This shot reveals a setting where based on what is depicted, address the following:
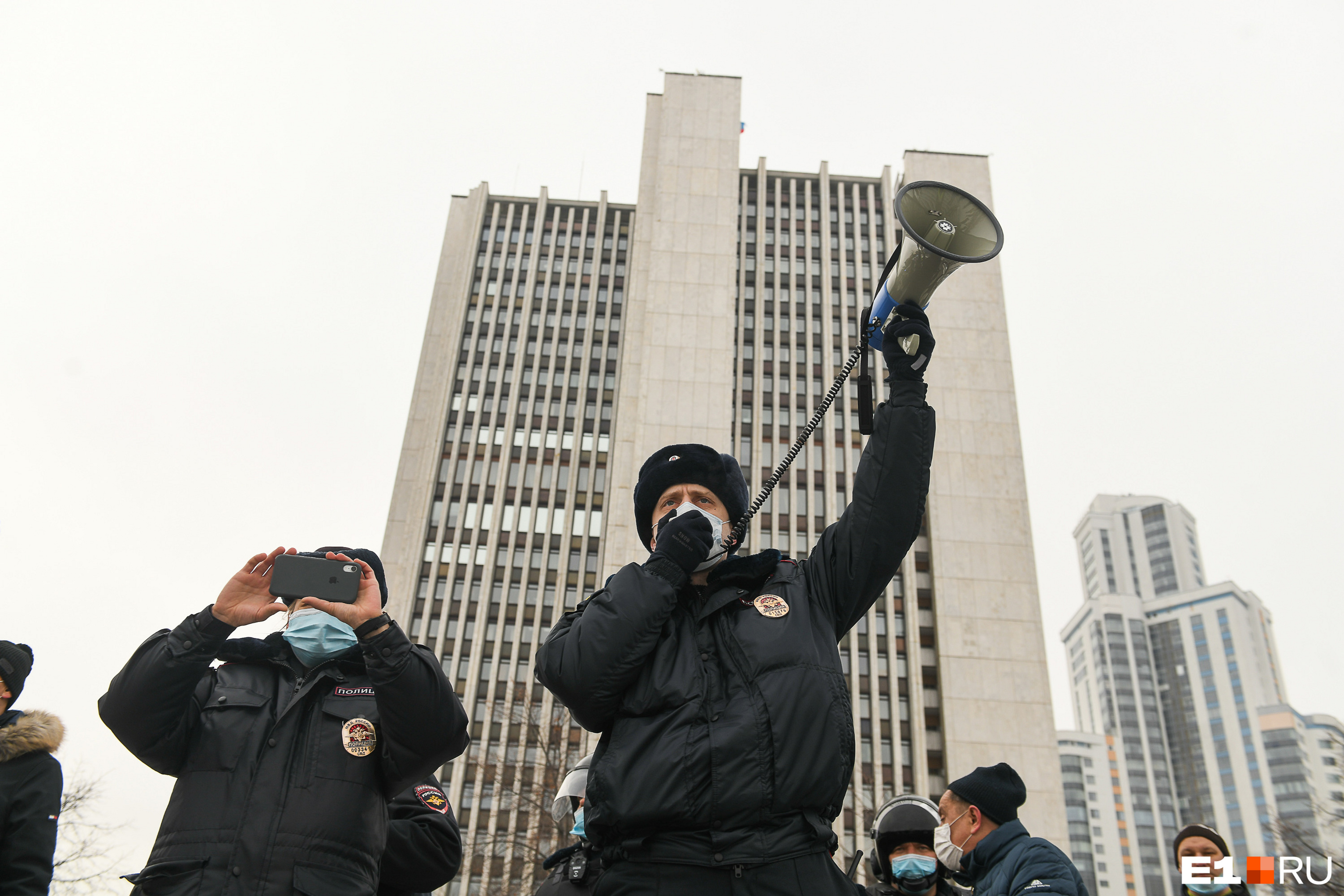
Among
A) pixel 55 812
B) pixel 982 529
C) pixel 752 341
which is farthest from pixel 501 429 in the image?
pixel 55 812

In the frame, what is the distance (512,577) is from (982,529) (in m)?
25.3

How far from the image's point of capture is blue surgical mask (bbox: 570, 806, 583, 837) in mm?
4199

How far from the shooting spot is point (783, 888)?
6.87 ft

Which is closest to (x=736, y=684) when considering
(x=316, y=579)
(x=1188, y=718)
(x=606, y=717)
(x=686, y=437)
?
(x=606, y=717)

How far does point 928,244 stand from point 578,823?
3159mm

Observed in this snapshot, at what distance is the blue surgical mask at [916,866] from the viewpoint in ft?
14.7

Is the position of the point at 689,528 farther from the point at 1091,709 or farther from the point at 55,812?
the point at 1091,709

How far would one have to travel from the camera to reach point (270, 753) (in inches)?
110

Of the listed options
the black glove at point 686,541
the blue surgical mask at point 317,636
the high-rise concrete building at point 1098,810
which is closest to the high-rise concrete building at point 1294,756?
the high-rise concrete building at point 1098,810

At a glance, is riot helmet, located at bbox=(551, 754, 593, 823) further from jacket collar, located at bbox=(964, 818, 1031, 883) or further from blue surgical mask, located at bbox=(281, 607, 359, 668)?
jacket collar, located at bbox=(964, 818, 1031, 883)

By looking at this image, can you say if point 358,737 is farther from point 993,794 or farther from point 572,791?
point 993,794

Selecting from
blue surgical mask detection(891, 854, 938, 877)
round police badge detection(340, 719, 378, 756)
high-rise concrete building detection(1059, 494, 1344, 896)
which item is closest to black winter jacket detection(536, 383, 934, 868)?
round police badge detection(340, 719, 378, 756)

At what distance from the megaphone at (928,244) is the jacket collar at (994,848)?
2456 millimetres

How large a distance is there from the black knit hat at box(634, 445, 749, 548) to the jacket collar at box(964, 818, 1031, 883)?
2152 mm
